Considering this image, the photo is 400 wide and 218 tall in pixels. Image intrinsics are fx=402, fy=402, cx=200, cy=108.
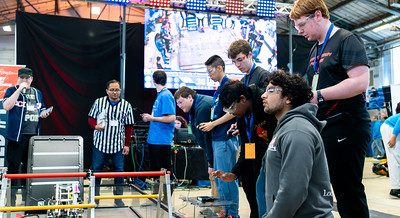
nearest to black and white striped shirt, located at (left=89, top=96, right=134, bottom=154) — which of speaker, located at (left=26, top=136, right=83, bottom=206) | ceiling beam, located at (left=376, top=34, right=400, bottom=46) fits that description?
speaker, located at (left=26, top=136, right=83, bottom=206)

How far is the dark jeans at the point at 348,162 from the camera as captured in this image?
5.92 feet

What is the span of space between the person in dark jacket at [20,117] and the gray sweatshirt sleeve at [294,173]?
12.9 ft

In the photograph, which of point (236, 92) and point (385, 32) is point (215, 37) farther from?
point (385, 32)

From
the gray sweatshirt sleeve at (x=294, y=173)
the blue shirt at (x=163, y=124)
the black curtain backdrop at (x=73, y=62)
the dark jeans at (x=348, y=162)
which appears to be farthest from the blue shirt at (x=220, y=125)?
the black curtain backdrop at (x=73, y=62)

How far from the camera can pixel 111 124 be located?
4781mm

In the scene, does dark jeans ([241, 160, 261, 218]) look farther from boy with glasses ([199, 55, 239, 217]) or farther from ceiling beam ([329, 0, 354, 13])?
ceiling beam ([329, 0, 354, 13])

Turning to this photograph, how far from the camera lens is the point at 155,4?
8172 millimetres

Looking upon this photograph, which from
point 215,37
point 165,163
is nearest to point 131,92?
point 215,37

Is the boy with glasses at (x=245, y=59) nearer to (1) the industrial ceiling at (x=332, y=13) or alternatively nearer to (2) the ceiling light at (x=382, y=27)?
(1) the industrial ceiling at (x=332, y=13)

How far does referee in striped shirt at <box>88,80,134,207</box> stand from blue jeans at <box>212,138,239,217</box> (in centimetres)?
160

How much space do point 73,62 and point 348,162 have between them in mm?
6930

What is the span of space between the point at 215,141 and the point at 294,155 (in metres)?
2.02

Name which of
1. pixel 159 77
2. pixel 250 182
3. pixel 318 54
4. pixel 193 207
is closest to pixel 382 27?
pixel 193 207

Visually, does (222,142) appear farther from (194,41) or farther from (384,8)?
(384,8)
